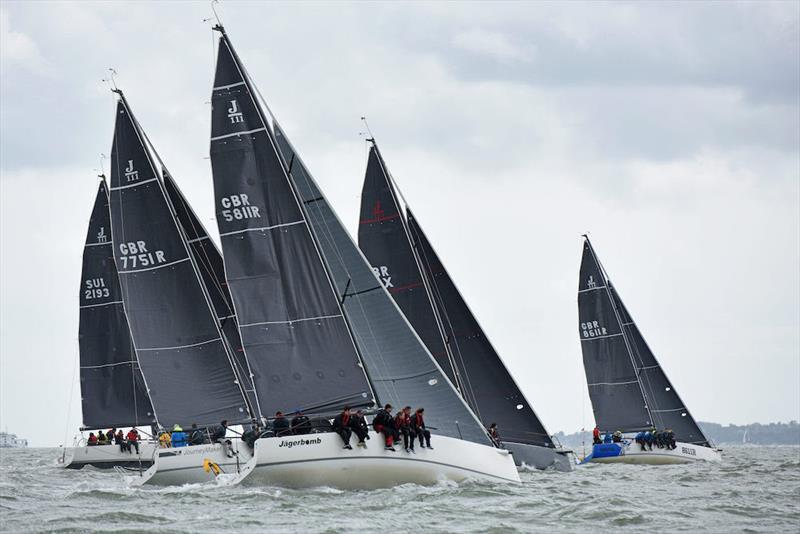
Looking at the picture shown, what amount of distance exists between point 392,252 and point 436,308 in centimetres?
235

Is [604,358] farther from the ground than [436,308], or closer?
closer

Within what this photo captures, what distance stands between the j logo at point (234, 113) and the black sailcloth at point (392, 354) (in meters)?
2.63

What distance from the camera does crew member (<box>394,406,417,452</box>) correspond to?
22.9 m

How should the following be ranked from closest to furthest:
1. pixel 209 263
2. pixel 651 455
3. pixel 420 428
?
pixel 420 428
pixel 209 263
pixel 651 455

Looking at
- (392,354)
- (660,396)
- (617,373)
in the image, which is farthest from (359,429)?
(660,396)

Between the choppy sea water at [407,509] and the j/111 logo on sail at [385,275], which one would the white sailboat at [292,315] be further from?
the j/111 logo on sail at [385,275]

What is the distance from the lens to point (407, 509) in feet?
65.2

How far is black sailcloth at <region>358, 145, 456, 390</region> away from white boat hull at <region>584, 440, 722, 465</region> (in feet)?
46.3

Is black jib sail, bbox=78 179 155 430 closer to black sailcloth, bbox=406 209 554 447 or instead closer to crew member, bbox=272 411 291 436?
black sailcloth, bbox=406 209 554 447

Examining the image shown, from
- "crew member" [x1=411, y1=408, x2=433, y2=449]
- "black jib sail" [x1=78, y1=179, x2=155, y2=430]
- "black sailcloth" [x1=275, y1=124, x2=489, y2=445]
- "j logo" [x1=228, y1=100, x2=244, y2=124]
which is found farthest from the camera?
"black jib sail" [x1=78, y1=179, x2=155, y2=430]

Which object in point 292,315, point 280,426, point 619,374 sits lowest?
point 280,426

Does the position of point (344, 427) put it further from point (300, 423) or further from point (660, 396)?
point (660, 396)

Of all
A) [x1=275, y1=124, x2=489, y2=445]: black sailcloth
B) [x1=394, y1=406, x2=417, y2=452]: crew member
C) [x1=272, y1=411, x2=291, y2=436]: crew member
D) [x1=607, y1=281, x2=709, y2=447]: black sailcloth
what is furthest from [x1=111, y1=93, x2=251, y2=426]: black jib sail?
[x1=607, y1=281, x2=709, y2=447]: black sailcloth

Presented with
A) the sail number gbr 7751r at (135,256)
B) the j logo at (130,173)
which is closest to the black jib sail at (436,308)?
the sail number gbr 7751r at (135,256)
